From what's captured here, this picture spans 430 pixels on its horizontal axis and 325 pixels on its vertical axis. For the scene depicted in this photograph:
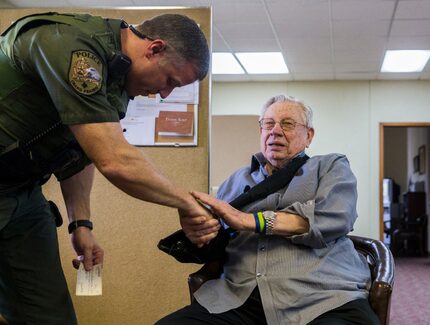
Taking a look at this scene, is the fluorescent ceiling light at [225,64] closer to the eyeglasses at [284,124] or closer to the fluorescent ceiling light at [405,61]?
the fluorescent ceiling light at [405,61]

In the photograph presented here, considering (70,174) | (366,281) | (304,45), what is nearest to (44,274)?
(70,174)

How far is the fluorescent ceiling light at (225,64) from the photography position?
24.5 feet

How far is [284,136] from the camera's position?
2213 mm

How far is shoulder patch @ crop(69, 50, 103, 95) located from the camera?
4.10ft

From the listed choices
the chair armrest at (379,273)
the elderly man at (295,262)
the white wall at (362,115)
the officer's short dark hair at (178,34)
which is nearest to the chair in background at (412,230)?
the white wall at (362,115)

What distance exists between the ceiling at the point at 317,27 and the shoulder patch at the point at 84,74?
4288 millimetres

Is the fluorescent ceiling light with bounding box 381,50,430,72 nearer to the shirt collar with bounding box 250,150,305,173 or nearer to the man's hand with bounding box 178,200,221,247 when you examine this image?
the shirt collar with bounding box 250,150,305,173

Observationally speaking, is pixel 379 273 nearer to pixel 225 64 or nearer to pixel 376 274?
pixel 376 274

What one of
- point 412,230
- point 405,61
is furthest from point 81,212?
point 412,230

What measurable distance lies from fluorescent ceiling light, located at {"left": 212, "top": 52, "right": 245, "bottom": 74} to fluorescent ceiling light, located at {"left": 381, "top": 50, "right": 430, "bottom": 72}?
6.53 feet

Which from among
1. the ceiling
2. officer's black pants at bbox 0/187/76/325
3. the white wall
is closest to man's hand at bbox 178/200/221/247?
officer's black pants at bbox 0/187/76/325

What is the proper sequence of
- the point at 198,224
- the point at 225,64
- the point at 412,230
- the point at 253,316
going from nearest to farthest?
the point at 198,224 → the point at 253,316 → the point at 225,64 → the point at 412,230

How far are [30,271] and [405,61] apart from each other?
6.96 m

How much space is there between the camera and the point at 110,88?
147 centimetres
